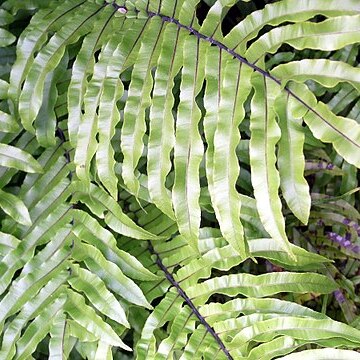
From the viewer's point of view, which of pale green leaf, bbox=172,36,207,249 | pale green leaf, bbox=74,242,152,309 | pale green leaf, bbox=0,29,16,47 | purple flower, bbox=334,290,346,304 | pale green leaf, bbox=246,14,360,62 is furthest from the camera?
purple flower, bbox=334,290,346,304

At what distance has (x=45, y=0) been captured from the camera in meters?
1.02

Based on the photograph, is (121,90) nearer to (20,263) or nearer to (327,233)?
(20,263)

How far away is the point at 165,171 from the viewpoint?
799mm

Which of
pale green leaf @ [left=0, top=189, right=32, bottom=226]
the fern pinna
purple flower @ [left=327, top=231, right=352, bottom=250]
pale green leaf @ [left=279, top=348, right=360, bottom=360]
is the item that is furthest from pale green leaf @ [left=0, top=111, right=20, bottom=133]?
purple flower @ [left=327, top=231, right=352, bottom=250]

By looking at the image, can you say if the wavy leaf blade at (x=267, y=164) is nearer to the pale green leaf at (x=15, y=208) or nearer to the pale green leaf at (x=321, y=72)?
the pale green leaf at (x=321, y=72)

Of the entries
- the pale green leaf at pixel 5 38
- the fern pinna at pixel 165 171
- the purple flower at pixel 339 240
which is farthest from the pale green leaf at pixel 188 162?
the purple flower at pixel 339 240

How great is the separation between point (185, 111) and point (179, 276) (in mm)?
321

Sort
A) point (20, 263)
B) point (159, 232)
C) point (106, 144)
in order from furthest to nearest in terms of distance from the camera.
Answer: point (159, 232)
point (20, 263)
point (106, 144)

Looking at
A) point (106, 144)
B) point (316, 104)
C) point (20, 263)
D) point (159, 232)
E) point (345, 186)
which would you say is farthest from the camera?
point (345, 186)

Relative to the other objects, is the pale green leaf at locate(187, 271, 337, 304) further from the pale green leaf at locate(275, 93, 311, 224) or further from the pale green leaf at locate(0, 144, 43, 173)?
the pale green leaf at locate(0, 144, 43, 173)

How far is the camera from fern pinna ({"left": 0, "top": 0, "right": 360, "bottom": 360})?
2.35ft

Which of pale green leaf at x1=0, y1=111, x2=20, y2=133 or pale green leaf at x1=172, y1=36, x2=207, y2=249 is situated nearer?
pale green leaf at x1=172, y1=36, x2=207, y2=249

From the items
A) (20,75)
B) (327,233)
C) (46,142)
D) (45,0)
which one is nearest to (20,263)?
(46,142)

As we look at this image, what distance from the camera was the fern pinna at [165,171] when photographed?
0.72m
